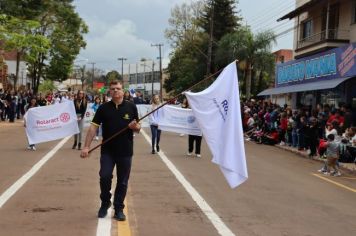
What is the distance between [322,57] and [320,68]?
1.99 ft

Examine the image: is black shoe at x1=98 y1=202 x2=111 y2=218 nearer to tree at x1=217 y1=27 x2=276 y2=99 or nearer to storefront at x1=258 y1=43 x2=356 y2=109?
storefront at x1=258 y1=43 x2=356 y2=109

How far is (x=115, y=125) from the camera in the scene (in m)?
7.62

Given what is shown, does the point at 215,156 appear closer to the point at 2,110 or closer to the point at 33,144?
the point at 33,144

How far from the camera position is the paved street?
753 centimetres

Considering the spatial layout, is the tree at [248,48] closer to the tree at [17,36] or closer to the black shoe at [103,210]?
the tree at [17,36]

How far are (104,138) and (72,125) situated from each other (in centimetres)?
1016

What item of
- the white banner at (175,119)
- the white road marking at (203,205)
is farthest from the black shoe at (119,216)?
the white banner at (175,119)

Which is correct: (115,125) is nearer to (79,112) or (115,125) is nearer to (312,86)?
(79,112)

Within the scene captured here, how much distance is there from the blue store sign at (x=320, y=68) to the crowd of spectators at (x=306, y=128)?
6.72ft

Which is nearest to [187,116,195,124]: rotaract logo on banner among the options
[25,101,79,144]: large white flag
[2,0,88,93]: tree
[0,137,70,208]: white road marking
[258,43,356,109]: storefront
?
[25,101,79,144]: large white flag

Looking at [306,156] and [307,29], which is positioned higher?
[307,29]

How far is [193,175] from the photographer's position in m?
12.5

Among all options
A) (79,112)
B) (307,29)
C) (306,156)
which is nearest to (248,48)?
(307,29)

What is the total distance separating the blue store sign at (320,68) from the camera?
23.4 meters
